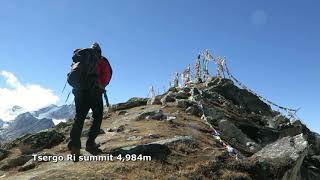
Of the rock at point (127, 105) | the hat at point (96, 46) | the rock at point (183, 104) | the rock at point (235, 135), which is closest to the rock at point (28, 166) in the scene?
the hat at point (96, 46)

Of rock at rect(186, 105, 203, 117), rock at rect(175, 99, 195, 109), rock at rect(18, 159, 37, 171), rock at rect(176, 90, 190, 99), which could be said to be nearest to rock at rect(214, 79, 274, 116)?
rock at rect(176, 90, 190, 99)

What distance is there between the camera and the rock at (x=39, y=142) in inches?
713

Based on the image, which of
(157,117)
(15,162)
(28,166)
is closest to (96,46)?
(28,166)

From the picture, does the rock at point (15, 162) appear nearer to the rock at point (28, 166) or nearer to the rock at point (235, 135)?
the rock at point (28, 166)

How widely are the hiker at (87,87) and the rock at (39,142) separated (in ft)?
11.5

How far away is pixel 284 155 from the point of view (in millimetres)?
15047

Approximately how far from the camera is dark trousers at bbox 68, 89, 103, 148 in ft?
49.1

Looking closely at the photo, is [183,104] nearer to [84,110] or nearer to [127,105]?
[127,105]

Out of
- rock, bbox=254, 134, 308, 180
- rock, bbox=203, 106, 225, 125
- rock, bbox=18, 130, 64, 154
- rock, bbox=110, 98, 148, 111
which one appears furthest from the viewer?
rock, bbox=110, 98, 148, 111

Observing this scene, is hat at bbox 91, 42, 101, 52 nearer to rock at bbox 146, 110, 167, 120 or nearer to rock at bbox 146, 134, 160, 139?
rock at bbox 146, 134, 160, 139

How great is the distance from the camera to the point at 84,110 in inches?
596

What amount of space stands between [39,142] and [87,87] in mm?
4808

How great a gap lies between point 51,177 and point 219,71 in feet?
140

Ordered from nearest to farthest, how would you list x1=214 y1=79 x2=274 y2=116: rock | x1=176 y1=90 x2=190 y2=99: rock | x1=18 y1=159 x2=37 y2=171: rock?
x1=18 y1=159 x2=37 y2=171: rock, x1=176 y1=90 x2=190 y2=99: rock, x1=214 y1=79 x2=274 y2=116: rock
